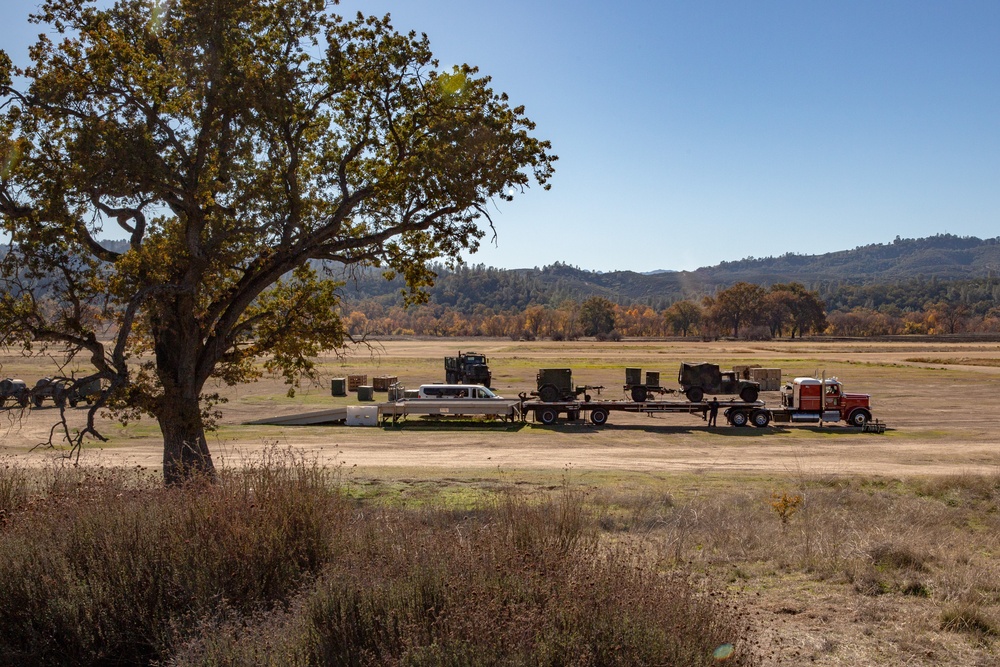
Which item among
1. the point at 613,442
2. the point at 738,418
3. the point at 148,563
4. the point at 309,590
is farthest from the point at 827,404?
the point at 148,563

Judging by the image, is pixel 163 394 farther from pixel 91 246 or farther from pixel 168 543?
pixel 168 543

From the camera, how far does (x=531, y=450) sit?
2480 centimetres

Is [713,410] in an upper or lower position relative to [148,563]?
lower

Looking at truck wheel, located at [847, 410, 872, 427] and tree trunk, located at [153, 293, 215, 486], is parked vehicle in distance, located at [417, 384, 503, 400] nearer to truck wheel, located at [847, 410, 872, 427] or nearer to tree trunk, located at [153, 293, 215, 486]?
truck wheel, located at [847, 410, 872, 427]

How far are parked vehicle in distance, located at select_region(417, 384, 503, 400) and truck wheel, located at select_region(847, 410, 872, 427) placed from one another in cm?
1445

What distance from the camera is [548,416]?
32000mm

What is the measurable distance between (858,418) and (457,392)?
16.5m

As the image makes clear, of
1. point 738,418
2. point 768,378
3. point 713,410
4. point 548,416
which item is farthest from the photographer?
point 768,378

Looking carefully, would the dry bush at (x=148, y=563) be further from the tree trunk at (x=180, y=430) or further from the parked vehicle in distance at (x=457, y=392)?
the parked vehicle in distance at (x=457, y=392)

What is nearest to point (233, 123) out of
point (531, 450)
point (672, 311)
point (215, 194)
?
point (215, 194)

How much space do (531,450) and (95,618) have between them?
19535mm

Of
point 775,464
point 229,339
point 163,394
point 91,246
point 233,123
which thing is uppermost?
point 233,123

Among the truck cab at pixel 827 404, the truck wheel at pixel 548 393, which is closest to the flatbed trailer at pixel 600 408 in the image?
the truck wheel at pixel 548 393

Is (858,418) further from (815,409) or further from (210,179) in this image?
(210,179)
